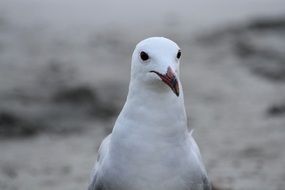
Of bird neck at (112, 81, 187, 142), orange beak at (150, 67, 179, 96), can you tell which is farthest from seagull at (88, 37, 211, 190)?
orange beak at (150, 67, 179, 96)

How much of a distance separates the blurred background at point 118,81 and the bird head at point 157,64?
2.16 meters

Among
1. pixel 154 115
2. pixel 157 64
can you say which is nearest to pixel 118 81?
pixel 154 115

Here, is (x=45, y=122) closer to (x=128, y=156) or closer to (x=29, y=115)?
(x=29, y=115)

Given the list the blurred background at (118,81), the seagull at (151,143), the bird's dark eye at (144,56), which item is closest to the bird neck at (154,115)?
the seagull at (151,143)

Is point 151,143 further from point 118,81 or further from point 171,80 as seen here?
point 118,81

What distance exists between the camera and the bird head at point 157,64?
3918 millimetres

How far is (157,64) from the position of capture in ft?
13.1

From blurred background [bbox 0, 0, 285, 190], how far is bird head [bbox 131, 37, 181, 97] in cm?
216

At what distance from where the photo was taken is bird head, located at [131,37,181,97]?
392 cm

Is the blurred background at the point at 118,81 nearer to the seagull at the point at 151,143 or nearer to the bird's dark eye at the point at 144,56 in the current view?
the seagull at the point at 151,143

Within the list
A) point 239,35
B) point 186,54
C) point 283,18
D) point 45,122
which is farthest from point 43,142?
point 283,18

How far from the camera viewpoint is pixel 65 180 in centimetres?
636

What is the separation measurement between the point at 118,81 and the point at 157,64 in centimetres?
465

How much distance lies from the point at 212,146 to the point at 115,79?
196cm
